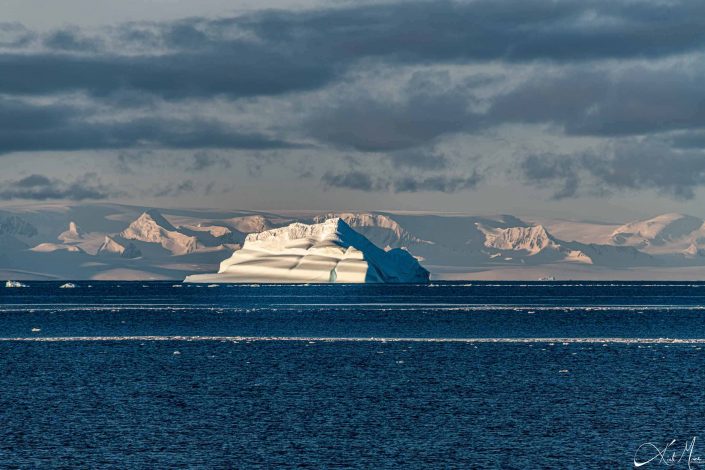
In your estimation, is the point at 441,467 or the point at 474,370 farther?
the point at 474,370

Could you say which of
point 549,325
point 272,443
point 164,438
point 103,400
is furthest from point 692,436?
point 549,325

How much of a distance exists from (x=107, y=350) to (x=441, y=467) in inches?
1707

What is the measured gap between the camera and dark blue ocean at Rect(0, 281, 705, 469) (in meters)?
30.2

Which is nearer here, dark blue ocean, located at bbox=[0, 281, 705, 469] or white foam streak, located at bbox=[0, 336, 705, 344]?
dark blue ocean, located at bbox=[0, 281, 705, 469]

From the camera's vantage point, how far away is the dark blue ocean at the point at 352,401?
98.9ft

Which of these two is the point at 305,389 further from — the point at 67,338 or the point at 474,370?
the point at 67,338

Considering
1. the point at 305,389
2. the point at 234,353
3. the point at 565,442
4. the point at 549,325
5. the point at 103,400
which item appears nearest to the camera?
the point at 565,442

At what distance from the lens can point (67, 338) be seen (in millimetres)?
82125

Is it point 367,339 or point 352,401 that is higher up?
point 352,401

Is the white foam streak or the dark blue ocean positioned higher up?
the dark blue ocean

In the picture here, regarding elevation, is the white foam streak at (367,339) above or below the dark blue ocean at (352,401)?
below

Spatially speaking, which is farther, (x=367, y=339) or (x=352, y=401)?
(x=367, y=339)

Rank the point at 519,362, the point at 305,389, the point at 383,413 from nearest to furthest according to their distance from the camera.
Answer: the point at 383,413 < the point at 305,389 < the point at 519,362

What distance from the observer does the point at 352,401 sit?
1638 inches
